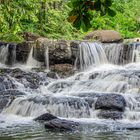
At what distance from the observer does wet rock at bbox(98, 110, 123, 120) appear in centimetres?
1199

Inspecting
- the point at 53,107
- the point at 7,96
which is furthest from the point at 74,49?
the point at 53,107

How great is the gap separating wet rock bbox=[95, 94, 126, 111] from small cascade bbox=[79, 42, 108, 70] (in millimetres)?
6258

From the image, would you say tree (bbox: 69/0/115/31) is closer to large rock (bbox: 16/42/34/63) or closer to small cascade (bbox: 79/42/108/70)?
small cascade (bbox: 79/42/108/70)

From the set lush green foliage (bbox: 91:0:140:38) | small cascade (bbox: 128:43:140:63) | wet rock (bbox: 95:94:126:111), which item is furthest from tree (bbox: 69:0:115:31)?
lush green foliage (bbox: 91:0:140:38)

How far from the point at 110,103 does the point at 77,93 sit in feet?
6.75

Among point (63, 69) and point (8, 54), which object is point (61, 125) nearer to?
point (63, 69)

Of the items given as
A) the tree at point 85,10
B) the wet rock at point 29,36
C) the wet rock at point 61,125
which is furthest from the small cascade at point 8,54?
the tree at point 85,10

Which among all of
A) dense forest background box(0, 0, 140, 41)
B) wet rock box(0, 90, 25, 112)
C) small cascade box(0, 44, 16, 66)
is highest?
dense forest background box(0, 0, 140, 41)

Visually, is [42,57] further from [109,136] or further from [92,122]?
[109,136]

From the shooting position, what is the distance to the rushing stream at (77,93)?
32.1ft

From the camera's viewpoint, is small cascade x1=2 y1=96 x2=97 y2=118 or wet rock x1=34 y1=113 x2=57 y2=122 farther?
small cascade x1=2 y1=96 x2=97 y2=118

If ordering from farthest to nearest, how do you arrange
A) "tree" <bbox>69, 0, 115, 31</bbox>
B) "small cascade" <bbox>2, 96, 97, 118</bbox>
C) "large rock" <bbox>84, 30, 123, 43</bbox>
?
"large rock" <bbox>84, 30, 123, 43</bbox>, "small cascade" <bbox>2, 96, 97, 118</bbox>, "tree" <bbox>69, 0, 115, 31</bbox>

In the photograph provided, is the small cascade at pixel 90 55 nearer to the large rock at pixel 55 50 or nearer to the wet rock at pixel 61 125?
the large rock at pixel 55 50

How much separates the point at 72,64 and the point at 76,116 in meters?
7.00
